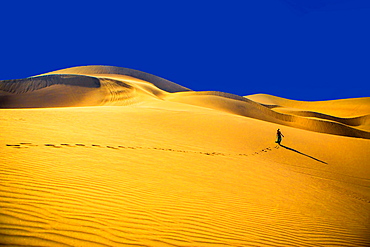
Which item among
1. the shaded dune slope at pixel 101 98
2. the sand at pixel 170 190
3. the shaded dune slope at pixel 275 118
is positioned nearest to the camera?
the sand at pixel 170 190

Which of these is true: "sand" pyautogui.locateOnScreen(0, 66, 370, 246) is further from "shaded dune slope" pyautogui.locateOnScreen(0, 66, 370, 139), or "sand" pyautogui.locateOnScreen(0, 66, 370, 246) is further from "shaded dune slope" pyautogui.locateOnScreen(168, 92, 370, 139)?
"shaded dune slope" pyautogui.locateOnScreen(168, 92, 370, 139)

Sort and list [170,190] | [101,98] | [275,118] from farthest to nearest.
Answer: [275,118] < [101,98] < [170,190]

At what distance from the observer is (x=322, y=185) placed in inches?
294

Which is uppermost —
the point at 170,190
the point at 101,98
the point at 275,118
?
the point at 275,118

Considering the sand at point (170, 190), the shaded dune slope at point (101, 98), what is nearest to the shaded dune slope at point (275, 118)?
the shaded dune slope at point (101, 98)

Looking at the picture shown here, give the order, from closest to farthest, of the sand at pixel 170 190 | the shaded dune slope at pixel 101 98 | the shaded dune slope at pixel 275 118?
the sand at pixel 170 190 < the shaded dune slope at pixel 101 98 < the shaded dune slope at pixel 275 118

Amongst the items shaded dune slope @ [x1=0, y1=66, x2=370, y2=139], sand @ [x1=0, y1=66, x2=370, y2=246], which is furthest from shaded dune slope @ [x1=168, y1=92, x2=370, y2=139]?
sand @ [x1=0, y1=66, x2=370, y2=246]

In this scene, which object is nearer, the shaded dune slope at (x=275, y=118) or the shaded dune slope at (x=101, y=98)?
the shaded dune slope at (x=101, y=98)

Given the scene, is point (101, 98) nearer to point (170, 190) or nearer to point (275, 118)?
point (275, 118)

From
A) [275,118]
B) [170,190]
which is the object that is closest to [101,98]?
[275,118]

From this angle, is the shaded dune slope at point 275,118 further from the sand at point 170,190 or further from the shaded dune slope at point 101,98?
the sand at point 170,190

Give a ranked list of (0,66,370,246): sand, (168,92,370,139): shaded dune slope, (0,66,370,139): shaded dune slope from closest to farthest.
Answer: (0,66,370,246): sand
(0,66,370,139): shaded dune slope
(168,92,370,139): shaded dune slope

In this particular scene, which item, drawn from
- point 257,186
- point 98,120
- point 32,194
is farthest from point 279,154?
point 32,194

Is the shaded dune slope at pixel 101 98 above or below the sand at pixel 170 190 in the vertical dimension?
above
